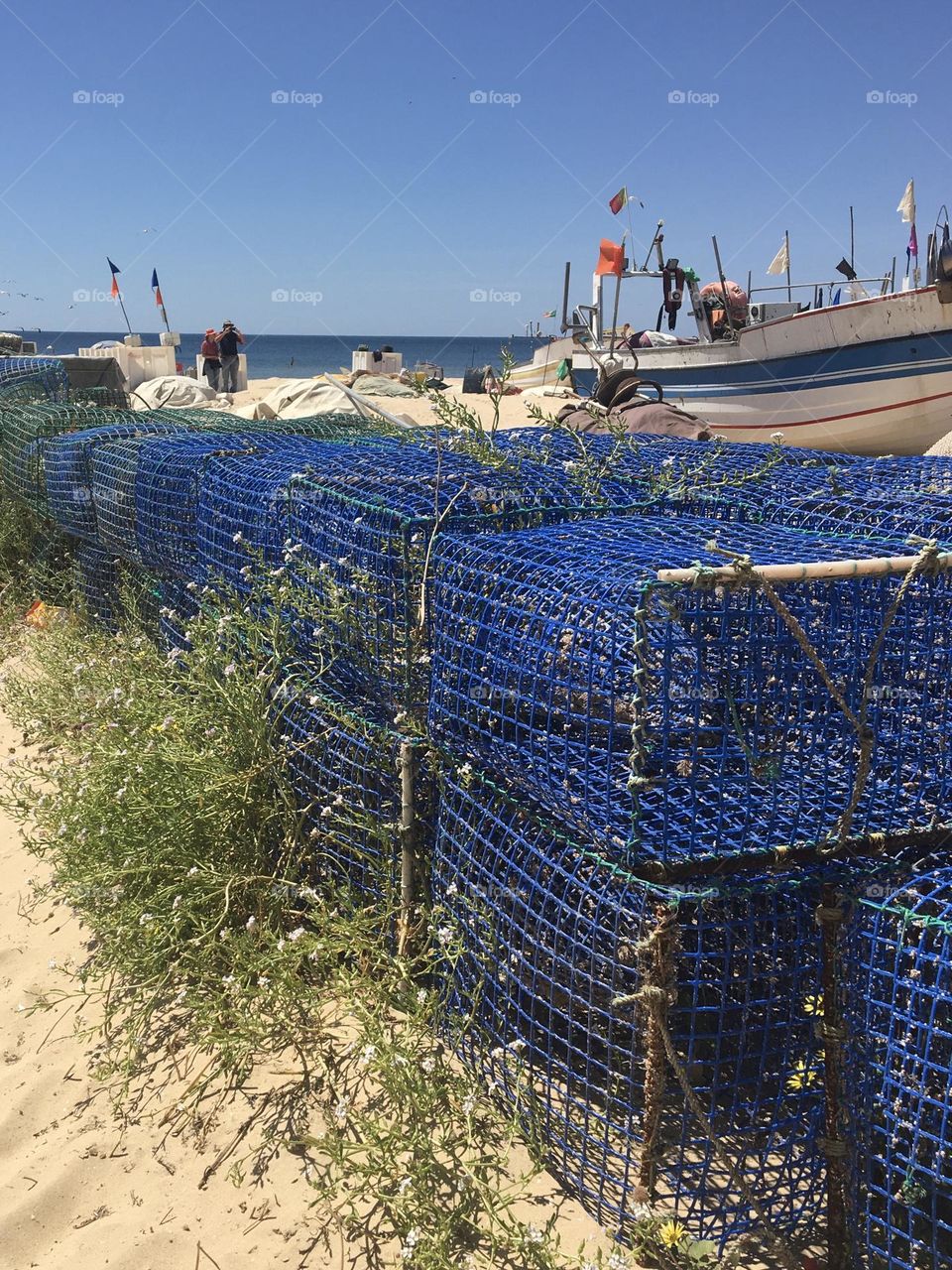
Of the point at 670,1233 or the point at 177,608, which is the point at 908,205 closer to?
the point at 177,608

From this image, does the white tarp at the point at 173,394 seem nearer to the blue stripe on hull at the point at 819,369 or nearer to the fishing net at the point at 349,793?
the blue stripe on hull at the point at 819,369

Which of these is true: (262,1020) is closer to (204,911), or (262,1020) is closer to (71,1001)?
(204,911)

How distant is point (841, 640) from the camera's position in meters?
2.06

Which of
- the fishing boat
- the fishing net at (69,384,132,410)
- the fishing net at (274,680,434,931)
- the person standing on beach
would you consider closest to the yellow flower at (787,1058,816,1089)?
the fishing net at (274,680,434,931)

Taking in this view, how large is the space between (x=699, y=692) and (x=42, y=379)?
307 inches

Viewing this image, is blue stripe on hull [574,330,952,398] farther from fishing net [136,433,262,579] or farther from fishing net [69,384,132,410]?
fishing net [136,433,262,579]

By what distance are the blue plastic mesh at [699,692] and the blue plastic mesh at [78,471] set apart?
3683 mm

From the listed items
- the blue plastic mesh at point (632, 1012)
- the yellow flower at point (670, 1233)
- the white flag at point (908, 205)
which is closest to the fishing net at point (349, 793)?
the blue plastic mesh at point (632, 1012)

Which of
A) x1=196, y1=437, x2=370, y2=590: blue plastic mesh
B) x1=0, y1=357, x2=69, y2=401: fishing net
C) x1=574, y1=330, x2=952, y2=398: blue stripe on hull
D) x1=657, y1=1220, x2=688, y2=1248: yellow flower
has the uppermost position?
x1=574, y1=330, x2=952, y2=398: blue stripe on hull

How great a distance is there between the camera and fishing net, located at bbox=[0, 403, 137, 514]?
6.24 metres

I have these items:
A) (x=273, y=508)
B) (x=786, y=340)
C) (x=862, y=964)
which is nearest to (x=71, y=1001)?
(x=273, y=508)

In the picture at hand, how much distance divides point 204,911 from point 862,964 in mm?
1828

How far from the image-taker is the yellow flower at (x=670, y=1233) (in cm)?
194

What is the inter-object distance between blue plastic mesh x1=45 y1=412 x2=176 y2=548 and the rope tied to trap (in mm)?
4204
